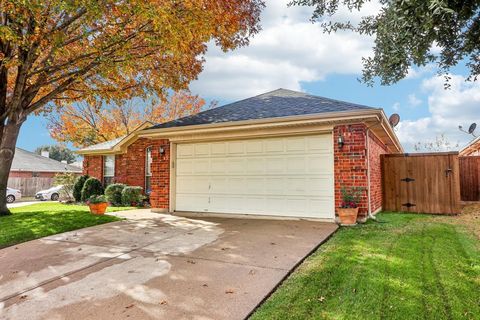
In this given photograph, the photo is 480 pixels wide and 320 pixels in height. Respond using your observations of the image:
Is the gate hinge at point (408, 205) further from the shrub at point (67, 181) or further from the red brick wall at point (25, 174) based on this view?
the red brick wall at point (25, 174)

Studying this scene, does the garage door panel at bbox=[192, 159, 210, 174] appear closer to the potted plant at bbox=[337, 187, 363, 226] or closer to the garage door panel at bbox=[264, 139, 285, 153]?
the garage door panel at bbox=[264, 139, 285, 153]

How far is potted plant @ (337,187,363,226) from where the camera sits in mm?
6793

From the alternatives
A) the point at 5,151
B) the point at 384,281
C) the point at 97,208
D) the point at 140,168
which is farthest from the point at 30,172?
the point at 384,281

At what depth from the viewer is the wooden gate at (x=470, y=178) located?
11.8m

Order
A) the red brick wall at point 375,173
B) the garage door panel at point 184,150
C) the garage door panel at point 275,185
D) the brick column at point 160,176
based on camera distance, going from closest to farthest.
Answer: the garage door panel at point 275,185 < the red brick wall at point 375,173 < the garage door panel at point 184,150 < the brick column at point 160,176

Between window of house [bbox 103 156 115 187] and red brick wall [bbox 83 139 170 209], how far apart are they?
200mm

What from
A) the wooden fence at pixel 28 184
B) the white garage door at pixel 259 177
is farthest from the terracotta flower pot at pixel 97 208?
the wooden fence at pixel 28 184

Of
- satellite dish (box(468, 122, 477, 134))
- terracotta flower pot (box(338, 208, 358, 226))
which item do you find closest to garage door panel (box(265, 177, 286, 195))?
terracotta flower pot (box(338, 208, 358, 226))

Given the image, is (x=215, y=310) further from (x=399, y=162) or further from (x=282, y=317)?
(x=399, y=162)

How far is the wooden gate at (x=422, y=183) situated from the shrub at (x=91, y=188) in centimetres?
1254

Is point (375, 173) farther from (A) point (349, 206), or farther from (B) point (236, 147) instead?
(B) point (236, 147)

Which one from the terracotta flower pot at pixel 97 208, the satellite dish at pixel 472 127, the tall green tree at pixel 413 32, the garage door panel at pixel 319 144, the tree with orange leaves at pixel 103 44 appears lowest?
the terracotta flower pot at pixel 97 208

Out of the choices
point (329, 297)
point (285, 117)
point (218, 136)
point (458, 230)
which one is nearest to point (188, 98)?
point (218, 136)

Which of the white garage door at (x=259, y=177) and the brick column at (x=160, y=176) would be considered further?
the brick column at (x=160, y=176)
